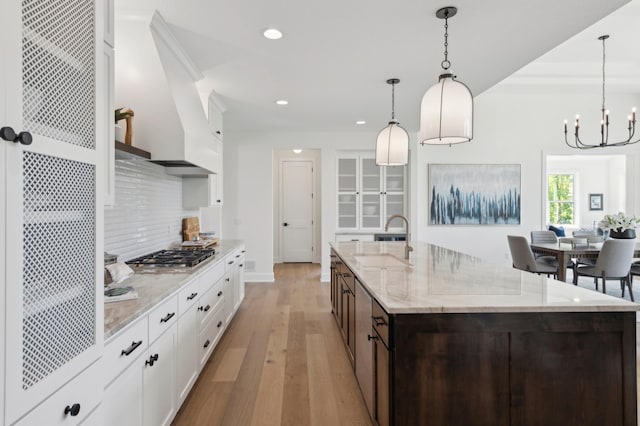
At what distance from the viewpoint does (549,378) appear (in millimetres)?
1552

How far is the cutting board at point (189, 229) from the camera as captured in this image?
390 cm

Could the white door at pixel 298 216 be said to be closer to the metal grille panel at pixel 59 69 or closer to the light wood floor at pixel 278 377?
the light wood floor at pixel 278 377

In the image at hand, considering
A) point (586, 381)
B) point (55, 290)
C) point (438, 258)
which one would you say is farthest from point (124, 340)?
point (438, 258)

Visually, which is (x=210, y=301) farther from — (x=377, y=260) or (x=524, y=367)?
(x=524, y=367)

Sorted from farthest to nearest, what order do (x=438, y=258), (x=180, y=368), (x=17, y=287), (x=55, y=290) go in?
(x=438, y=258) < (x=180, y=368) < (x=55, y=290) < (x=17, y=287)

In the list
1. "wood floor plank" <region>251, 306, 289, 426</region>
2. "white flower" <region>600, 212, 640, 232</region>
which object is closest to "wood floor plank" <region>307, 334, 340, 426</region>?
"wood floor plank" <region>251, 306, 289, 426</region>

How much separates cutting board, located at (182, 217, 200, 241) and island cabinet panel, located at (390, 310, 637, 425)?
2.98 m

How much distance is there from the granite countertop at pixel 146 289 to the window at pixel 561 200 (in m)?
9.68

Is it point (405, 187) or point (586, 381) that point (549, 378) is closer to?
point (586, 381)

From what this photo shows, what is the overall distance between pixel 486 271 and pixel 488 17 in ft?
5.44

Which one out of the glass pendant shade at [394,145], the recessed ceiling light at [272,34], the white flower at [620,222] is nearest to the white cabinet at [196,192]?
the recessed ceiling light at [272,34]

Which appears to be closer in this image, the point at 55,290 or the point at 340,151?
the point at 55,290

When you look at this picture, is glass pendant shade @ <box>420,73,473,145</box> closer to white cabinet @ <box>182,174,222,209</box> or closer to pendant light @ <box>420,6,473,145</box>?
pendant light @ <box>420,6,473,145</box>

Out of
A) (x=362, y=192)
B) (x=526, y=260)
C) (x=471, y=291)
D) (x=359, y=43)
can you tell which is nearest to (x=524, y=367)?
(x=471, y=291)
